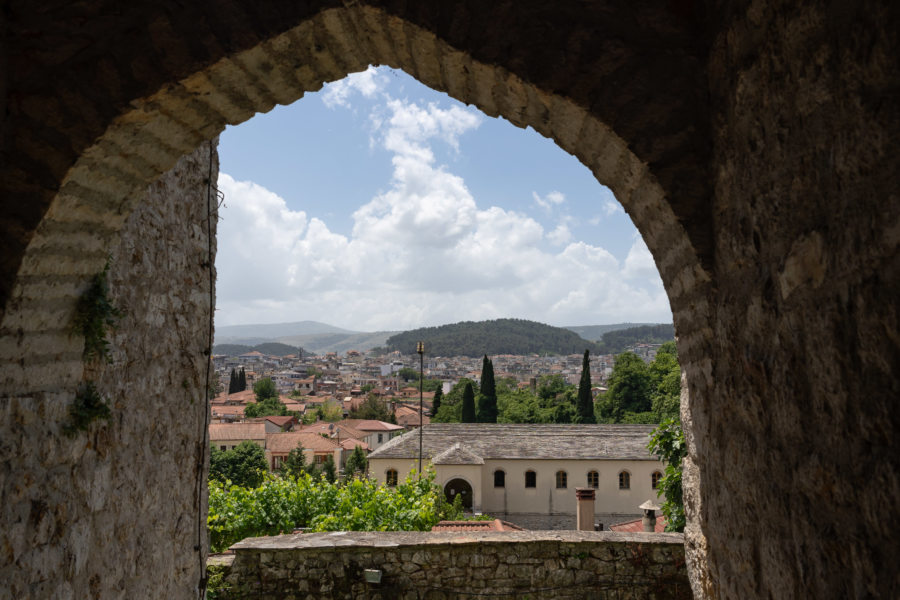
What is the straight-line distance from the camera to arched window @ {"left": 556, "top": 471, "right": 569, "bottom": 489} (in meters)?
23.9

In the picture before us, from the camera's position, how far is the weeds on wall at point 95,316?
2.30 m

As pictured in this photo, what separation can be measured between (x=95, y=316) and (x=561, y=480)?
2340 cm

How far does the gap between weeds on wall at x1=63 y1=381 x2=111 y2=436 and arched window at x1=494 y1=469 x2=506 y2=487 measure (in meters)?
22.6

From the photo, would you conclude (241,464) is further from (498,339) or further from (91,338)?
(498,339)

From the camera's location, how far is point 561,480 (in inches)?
942

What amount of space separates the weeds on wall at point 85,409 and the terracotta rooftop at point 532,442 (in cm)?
2142

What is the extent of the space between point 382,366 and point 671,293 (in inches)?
5848

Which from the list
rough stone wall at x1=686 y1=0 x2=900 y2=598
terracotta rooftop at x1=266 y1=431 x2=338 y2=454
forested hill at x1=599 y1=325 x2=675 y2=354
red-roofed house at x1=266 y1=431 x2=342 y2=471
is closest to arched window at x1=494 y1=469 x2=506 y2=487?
red-roofed house at x1=266 y1=431 x2=342 y2=471

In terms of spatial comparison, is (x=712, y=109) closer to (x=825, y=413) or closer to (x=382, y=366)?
(x=825, y=413)

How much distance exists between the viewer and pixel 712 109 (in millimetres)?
1648

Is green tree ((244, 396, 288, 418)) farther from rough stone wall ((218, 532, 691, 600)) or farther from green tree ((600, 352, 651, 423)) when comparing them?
rough stone wall ((218, 532, 691, 600))

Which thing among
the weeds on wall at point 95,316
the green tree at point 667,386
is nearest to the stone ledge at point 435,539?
the weeds on wall at point 95,316

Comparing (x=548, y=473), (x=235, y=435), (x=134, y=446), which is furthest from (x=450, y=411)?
(x=134, y=446)

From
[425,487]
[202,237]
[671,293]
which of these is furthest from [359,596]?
[425,487]
